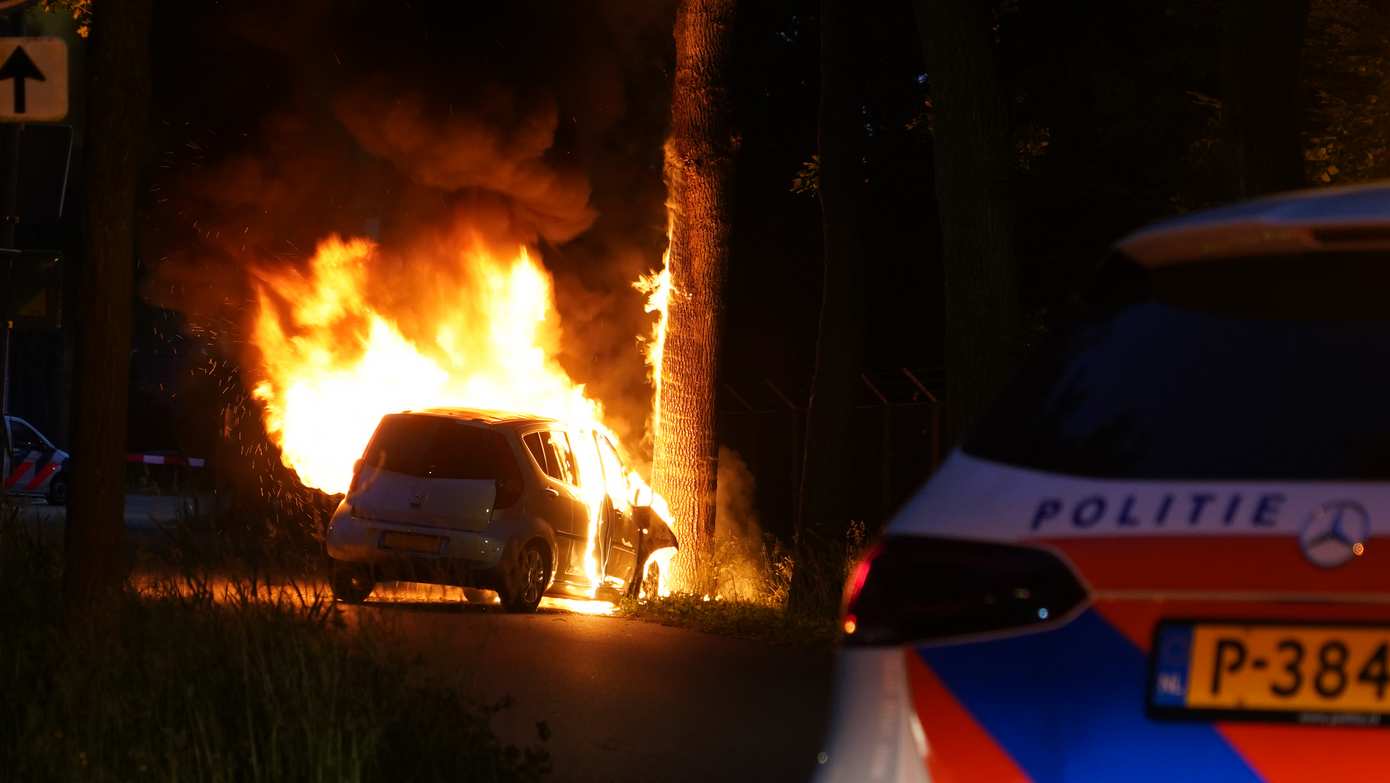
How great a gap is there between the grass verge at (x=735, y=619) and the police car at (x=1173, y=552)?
12152mm

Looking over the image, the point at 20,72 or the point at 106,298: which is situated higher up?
the point at 20,72

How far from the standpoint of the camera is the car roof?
1895 centimetres

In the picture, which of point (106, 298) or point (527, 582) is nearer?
point (106, 298)

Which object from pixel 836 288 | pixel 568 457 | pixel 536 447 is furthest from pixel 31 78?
pixel 836 288

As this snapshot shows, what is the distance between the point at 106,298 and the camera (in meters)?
10.9

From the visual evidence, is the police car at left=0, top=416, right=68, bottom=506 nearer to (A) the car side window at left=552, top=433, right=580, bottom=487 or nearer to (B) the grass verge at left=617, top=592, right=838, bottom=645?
(A) the car side window at left=552, top=433, right=580, bottom=487

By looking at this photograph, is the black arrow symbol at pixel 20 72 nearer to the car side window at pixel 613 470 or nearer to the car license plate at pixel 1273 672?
the car side window at pixel 613 470

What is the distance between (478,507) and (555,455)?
1.13 meters

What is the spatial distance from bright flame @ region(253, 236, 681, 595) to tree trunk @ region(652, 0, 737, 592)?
2.22m

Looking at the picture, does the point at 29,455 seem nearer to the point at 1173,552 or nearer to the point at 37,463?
the point at 37,463

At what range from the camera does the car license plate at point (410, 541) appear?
730 inches

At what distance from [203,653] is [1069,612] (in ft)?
19.6

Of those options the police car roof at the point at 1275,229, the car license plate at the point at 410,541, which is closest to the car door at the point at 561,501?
the car license plate at the point at 410,541

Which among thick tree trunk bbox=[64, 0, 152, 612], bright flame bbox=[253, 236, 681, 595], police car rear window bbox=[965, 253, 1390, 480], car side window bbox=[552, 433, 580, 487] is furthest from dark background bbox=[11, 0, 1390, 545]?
police car rear window bbox=[965, 253, 1390, 480]
